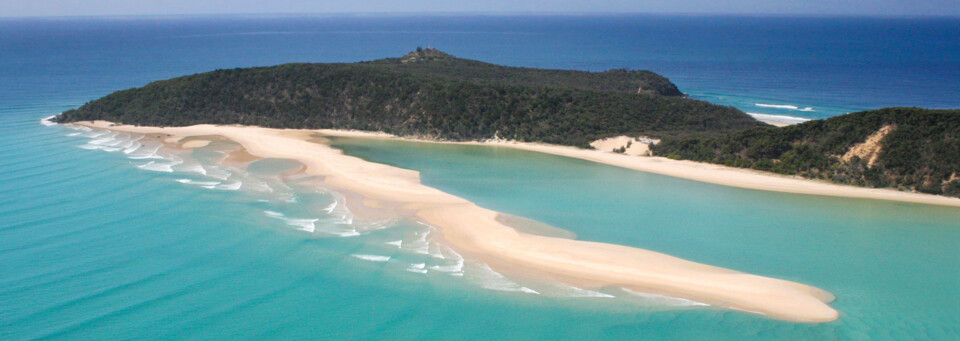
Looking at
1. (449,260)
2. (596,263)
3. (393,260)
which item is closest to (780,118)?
(596,263)

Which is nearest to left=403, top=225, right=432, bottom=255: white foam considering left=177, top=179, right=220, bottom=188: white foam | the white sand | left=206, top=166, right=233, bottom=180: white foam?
left=177, top=179, right=220, bottom=188: white foam

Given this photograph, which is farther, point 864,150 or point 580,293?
point 864,150

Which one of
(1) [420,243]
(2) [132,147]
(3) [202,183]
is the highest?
(2) [132,147]

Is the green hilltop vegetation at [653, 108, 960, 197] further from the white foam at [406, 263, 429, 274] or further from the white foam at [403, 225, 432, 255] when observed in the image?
the white foam at [406, 263, 429, 274]

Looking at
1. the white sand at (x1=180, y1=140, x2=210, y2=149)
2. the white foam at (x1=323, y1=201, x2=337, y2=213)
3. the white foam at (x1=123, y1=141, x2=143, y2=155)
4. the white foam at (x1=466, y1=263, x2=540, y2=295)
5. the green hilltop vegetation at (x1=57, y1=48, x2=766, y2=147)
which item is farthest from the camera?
the green hilltop vegetation at (x1=57, y1=48, x2=766, y2=147)

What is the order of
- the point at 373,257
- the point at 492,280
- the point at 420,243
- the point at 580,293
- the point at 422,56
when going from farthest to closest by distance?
the point at 422,56, the point at 420,243, the point at 373,257, the point at 492,280, the point at 580,293

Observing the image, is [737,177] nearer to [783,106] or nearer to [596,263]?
[596,263]

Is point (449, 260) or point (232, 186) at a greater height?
point (232, 186)
